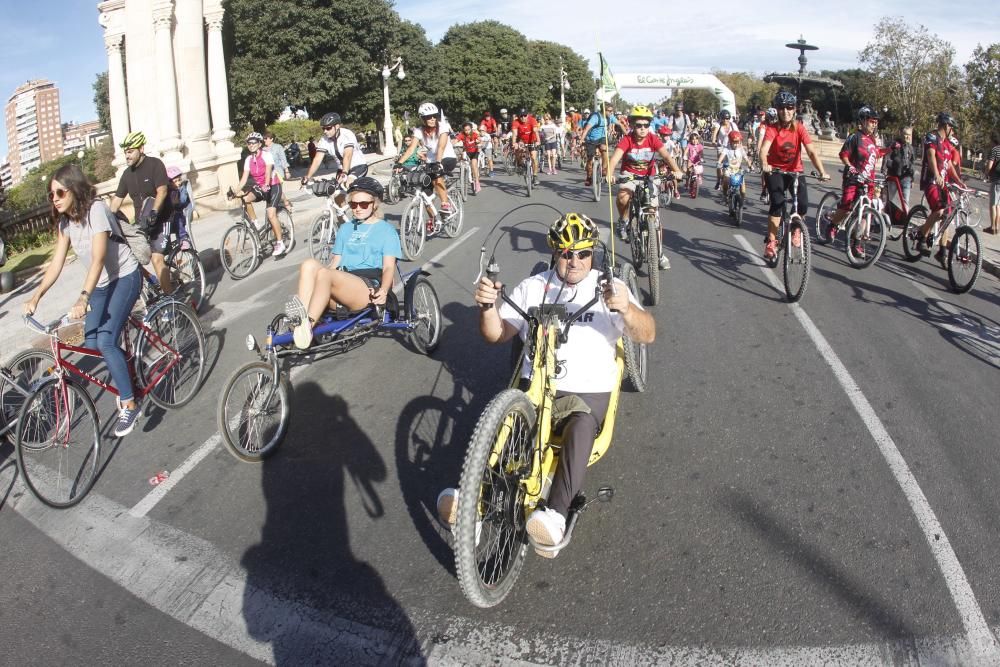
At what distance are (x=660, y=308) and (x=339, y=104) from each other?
1519 inches

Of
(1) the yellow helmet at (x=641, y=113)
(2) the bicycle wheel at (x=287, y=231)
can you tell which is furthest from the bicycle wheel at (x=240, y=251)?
(1) the yellow helmet at (x=641, y=113)

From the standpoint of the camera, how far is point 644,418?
492 cm

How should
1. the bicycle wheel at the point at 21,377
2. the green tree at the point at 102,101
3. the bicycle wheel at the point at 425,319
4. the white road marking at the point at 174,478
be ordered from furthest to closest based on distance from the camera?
the green tree at the point at 102,101 < the bicycle wheel at the point at 425,319 < the bicycle wheel at the point at 21,377 < the white road marking at the point at 174,478

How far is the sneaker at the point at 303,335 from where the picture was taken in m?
4.77

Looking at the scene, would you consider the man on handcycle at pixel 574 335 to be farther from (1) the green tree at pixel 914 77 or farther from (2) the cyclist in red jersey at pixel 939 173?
(1) the green tree at pixel 914 77

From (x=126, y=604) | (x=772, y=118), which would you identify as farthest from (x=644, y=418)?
(x=772, y=118)

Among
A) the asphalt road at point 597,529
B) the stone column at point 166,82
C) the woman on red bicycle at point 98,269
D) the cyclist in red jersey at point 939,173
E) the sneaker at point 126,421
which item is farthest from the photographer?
the stone column at point 166,82

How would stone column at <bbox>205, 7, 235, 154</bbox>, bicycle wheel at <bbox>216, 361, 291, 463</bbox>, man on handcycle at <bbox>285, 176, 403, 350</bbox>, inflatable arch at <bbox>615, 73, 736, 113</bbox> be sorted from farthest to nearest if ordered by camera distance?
1. inflatable arch at <bbox>615, 73, 736, 113</bbox>
2. stone column at <bbox>205, 7, 235, 154</bbox>
3. man on handcycle at <bbox>285, 176, 403, 350</bbox>
4. bicycle wheel at <bbox>216, 361, 291, 463</bbox>

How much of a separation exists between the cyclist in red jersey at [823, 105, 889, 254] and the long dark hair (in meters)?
8.58

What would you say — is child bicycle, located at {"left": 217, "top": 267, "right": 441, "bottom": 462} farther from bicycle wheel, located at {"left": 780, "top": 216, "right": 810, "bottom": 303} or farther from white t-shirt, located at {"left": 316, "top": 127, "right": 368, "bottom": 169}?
white t-shirt, located at {"left": 316, "top": 127, "right": 368, "bottom": 169}

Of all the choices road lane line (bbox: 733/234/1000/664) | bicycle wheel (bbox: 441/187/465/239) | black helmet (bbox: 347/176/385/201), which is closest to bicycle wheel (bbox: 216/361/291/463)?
black helmet (bbox: 347/176/385/201)

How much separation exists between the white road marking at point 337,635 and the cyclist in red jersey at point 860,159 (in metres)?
7.51

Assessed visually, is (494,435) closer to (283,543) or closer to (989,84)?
(283,543)

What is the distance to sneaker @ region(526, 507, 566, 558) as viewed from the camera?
3.14m
